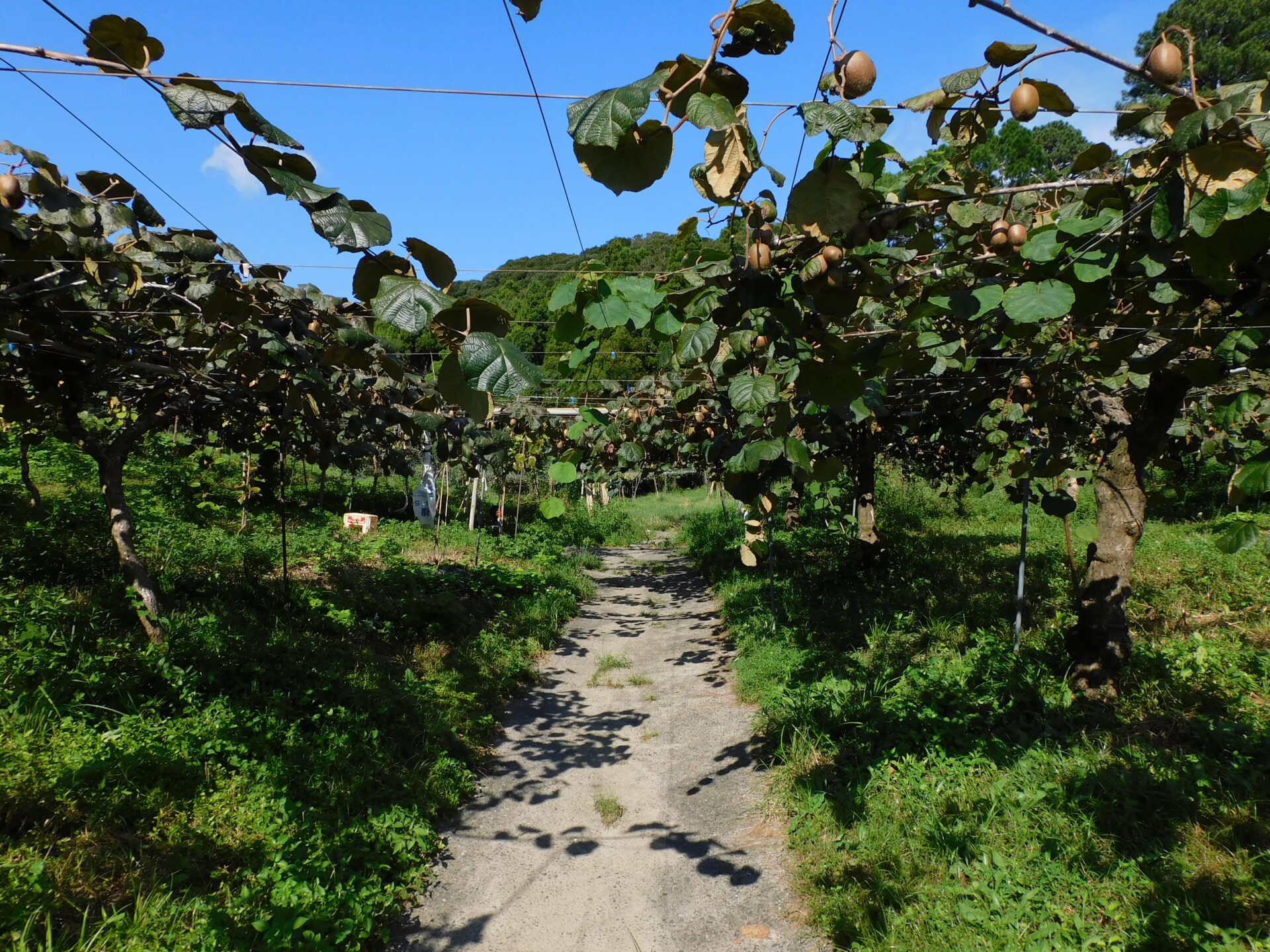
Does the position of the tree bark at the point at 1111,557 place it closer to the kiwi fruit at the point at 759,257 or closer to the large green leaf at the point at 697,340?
the large green leaf at the point at 697,340

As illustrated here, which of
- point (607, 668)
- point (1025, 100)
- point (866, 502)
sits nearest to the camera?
point (1025, 100)

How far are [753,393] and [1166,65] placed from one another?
34.6 inches

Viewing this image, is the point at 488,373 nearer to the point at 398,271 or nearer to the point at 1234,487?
the point at 398,271

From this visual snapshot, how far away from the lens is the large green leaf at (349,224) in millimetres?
998

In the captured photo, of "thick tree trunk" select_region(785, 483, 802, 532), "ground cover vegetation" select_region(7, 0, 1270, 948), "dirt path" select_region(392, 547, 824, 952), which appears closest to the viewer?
"ground cover vegetation" select_region(7, 0, 1270, 948)

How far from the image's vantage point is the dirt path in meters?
2.92

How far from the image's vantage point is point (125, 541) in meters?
4.29

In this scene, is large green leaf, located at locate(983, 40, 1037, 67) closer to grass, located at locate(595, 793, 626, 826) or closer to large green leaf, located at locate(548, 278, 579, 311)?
large green leaf, located at locate(548, 278, 579, 311)

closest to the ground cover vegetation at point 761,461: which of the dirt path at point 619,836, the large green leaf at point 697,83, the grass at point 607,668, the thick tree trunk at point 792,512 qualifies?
the large green leaf at point 697,83

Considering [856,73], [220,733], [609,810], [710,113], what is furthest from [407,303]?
[609,810]

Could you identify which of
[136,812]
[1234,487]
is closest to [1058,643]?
[1234,487]

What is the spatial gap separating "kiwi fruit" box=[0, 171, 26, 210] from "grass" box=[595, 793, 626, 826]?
3.51 m

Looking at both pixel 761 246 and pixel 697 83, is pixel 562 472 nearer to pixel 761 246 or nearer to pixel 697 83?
pixel 761 246

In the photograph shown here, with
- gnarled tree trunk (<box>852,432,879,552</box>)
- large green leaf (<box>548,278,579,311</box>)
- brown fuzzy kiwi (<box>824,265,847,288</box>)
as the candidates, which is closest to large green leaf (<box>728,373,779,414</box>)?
brown fuzzy kiwi (<box>824,265,847,288</box>)
